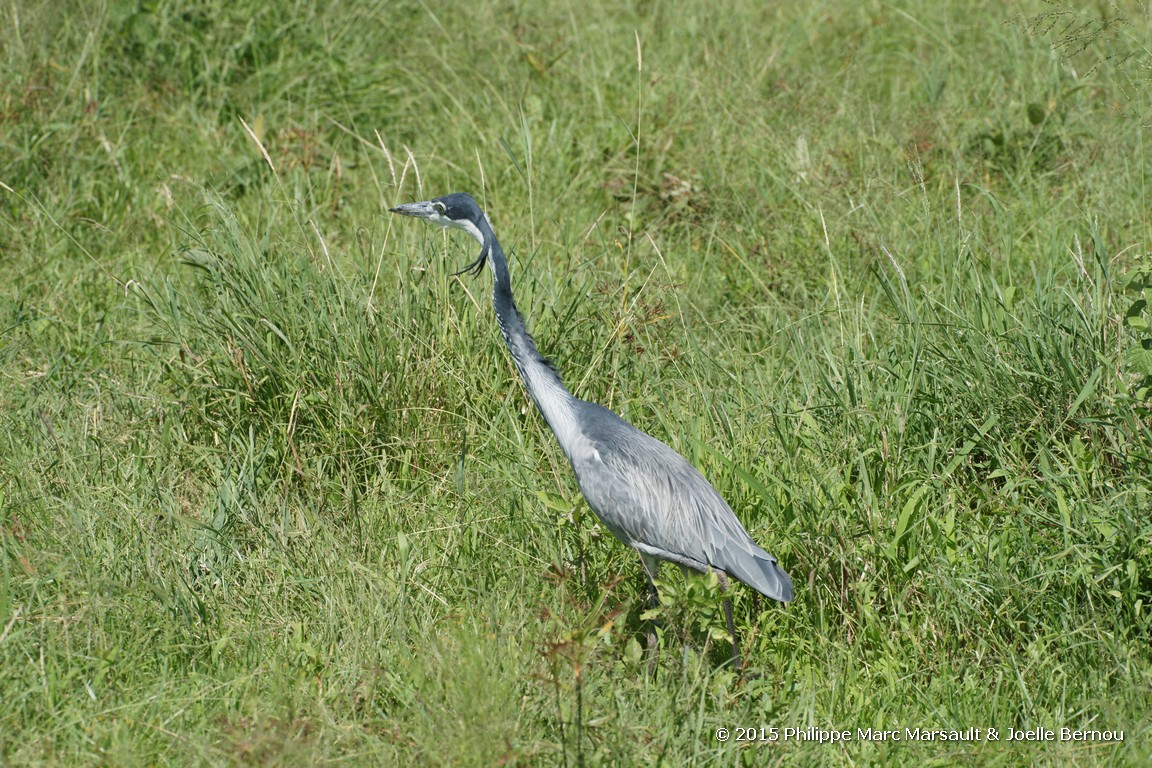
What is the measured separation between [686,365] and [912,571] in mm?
1494

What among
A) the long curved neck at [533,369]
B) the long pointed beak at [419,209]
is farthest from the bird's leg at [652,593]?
the long pointed beak at [419,209]

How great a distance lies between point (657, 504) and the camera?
391 centimetres

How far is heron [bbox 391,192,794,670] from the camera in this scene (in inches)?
149

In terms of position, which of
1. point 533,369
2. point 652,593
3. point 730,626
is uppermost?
point 533,369

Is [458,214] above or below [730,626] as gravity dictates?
above

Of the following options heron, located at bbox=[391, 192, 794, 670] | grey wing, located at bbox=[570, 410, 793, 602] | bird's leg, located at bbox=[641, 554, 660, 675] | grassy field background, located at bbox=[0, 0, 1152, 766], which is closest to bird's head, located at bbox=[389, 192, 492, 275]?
heron, located at bbox=[391, 192, 794, 670]

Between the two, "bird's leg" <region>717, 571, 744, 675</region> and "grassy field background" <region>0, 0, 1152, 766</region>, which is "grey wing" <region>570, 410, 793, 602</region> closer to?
"bird's leg" <region>717, 571, 744, 675</region>

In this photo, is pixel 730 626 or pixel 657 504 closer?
pixel 730 626

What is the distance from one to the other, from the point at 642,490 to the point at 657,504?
0.07 metres

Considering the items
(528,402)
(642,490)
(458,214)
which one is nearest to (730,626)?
(642,490)

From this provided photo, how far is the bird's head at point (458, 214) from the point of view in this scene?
4367mm

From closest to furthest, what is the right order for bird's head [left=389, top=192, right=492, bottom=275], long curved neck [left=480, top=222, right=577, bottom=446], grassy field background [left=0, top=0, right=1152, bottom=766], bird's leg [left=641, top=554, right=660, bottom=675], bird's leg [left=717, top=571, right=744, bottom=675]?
grassy field background [left=0, top=0, right=1152, bottom=766] → bird's leg [left=717, top=571, right=744, bottom=675] → bird's leg [left=641, top=554, right=660, bottom=675] → long curved neck [left=480, top=222, right=577, bottom=446] → bird's head [left=389, top=192, right=492, bottom=275]

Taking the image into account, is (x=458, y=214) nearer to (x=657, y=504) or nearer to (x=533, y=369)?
(x=533, y=369)

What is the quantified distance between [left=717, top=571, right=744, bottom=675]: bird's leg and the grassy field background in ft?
0.28
